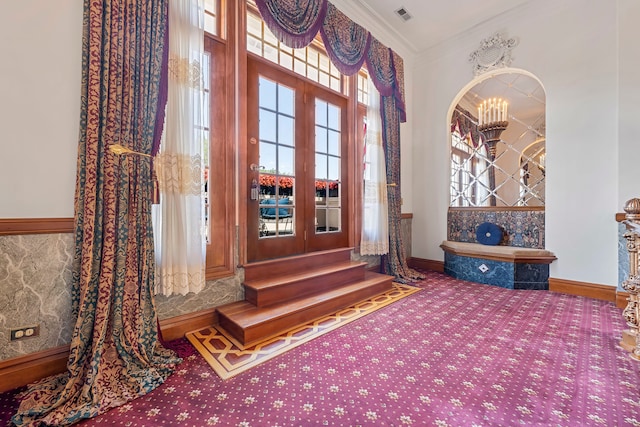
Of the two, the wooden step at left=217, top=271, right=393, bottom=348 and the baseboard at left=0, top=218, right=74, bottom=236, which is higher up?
the baseboard at left=0, top=218, right=74, bottom=236

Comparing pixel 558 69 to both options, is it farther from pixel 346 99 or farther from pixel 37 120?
pixel 37 120

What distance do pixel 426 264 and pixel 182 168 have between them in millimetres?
3922

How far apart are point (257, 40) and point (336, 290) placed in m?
2.84

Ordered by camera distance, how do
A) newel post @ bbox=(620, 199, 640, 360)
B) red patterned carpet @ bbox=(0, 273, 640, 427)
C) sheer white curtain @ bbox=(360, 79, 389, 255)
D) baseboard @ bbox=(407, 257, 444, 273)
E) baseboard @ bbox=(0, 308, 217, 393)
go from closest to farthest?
red patterned carpet @ bbox=(0, 273, 640, 427)
baseboard @ bbox=(0, 308, 217, 393)
newel post @ bbox=(620, 199, 640, 360)
sheer white curtain @ bbox=(360, 79, 389, 255)
baseboard @ bbox=(407, 257, 444, 273)

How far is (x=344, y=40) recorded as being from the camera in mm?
3168

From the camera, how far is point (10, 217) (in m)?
1.52

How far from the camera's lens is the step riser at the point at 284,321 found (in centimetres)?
202

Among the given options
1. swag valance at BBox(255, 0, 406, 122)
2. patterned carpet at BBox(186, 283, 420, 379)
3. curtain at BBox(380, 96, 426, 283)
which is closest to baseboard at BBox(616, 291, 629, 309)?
curtain at BBox(380, 96, 426, 283)

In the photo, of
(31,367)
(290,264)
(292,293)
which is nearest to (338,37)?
(290,264)

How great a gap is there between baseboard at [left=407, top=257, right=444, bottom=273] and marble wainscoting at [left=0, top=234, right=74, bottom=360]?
435 centimetres

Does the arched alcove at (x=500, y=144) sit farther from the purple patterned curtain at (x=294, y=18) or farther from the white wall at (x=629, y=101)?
the purple patterned curtain at (x=294, y=18)

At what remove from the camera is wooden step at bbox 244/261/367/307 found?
2408 mm

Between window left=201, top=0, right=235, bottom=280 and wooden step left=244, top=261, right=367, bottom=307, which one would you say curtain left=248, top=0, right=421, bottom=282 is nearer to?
window left=201, top=0, right=235, bottom=280

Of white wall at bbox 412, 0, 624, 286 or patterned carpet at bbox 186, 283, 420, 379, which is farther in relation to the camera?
white wall at bbox 412, 0, 624, 286
